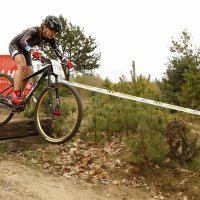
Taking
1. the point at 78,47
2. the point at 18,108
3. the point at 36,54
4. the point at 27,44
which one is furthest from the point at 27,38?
the point at 78,47

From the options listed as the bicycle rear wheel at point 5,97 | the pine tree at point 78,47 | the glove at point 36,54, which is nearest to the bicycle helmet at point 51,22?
the glove at point 36,54

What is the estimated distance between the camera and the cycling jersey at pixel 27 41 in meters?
6.31

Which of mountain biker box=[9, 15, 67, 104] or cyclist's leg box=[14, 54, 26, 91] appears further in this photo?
cyclist's leg box=[14, 54, 26, 91]

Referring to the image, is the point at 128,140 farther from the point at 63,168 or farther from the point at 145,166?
the point at 63,168

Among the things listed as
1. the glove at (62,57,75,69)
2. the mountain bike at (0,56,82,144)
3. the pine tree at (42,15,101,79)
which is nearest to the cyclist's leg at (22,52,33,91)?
the mountain bike at (0,56,82,144)

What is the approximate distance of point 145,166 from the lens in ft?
26.3

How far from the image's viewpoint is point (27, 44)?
20.3 ft

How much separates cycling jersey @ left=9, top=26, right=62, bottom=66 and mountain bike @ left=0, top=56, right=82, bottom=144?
1.18 ft

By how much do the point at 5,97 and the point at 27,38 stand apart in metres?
1.40

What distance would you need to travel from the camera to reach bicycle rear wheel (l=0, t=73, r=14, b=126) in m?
7.10

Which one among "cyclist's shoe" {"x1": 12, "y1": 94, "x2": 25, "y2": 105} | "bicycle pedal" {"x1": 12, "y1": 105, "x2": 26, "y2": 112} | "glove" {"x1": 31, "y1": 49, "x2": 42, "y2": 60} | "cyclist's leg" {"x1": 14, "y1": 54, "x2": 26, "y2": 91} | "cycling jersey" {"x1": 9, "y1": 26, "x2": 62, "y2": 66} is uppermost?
"cycling jersey" {"x1": 9, "y1": 26, "x2": 62, "y2": 66}

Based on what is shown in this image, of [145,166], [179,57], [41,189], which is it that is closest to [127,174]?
[145,166]

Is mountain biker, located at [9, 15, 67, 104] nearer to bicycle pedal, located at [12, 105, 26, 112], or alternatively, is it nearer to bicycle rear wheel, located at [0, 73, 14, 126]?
bicycle pedal, located at [12, 105, 26, 112]

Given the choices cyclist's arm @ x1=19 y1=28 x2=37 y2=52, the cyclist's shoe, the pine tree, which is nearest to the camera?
cyclist's arm @ x1=19 y1=28 x2=37 y2=52
